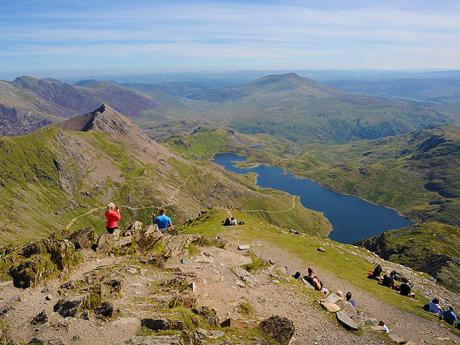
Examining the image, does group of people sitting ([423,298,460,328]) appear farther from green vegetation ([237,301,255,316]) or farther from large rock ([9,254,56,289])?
large rock ([9,254,56,289])

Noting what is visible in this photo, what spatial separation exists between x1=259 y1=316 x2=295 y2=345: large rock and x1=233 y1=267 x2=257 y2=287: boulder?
29.9 feet

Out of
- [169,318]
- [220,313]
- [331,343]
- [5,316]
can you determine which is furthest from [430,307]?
[5,316]

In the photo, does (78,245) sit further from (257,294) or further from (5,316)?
(257,294)

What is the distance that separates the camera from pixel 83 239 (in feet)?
129

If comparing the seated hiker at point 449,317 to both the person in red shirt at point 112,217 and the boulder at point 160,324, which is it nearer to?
the boulder at point 160,324

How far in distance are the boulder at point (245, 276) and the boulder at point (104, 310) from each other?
15182mm

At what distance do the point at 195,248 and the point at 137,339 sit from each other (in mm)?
20390

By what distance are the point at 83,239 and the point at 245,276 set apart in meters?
16.0

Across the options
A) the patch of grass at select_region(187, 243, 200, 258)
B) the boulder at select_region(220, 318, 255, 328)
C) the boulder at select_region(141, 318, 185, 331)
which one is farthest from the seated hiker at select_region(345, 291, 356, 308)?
the boulder at select_region(141, 318, 185, 331)

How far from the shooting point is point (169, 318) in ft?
89.5

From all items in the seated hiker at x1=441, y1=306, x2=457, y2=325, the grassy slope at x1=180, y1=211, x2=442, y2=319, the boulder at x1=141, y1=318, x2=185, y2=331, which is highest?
the boulder at x1=141, y1=318, x2=185, y2=331

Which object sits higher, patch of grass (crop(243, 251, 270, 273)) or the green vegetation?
the green vegetation

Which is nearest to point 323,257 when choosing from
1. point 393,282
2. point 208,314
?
point 393,282

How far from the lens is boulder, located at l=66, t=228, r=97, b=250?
38919mm
